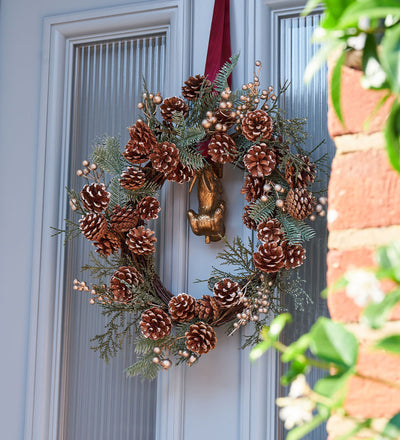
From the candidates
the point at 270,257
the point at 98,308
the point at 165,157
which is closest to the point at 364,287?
the point at 270,257

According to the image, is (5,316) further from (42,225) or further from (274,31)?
(274,31)

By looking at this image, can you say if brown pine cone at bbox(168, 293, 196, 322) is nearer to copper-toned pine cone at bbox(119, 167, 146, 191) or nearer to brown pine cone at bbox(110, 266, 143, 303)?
brown pine cone at bbox(110, 266, 143, 303)

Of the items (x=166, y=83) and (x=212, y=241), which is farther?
(x=166, y=83)

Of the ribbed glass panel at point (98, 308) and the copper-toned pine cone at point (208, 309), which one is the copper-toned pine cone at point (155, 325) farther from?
the ribbed glass panel at point (98, 308)

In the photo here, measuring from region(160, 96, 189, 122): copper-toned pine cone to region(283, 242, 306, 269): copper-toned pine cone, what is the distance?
412 millimetres

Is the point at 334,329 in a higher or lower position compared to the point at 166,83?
lower

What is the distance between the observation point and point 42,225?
1.66m

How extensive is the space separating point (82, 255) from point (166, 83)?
0.54m

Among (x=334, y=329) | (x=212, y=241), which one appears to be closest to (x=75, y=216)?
(x=212, y=241)

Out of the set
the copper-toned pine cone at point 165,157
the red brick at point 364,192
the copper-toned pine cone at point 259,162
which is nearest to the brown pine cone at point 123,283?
the copper-toned pine cone at point 165,157

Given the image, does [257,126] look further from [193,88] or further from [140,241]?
[140,241]

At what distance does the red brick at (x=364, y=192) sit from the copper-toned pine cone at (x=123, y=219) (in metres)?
0.99

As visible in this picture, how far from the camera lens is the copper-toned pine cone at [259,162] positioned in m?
1.29

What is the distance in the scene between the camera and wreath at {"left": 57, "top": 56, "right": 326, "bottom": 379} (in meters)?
1.30
